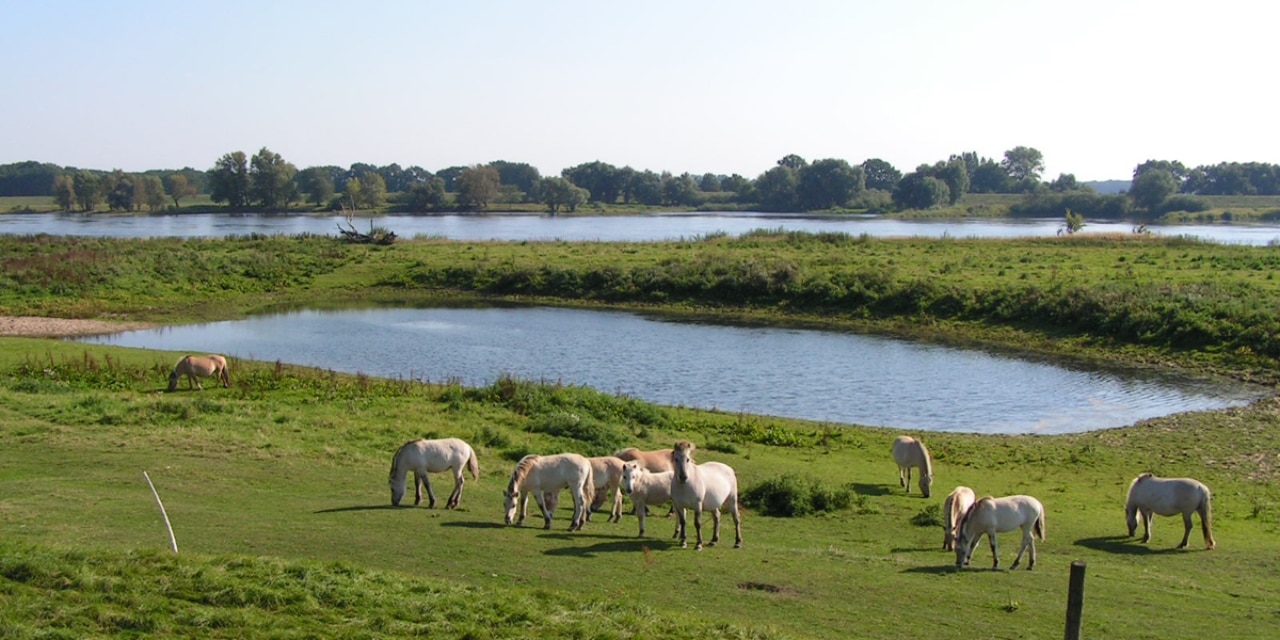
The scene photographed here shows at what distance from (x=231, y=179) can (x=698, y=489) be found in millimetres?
172447

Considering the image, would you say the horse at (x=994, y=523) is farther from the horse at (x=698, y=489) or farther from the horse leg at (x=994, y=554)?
the horse at (x=698, y=489)

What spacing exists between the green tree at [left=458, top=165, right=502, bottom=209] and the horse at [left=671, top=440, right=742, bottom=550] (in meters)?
179

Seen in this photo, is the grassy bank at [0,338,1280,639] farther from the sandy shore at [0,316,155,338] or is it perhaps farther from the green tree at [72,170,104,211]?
the green tree at [72,170,104,211]

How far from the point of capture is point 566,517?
650 inches

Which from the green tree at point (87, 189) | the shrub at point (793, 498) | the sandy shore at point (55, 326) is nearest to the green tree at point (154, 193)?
the green tree at point (87, 189)

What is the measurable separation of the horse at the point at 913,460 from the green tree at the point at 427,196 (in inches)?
6748

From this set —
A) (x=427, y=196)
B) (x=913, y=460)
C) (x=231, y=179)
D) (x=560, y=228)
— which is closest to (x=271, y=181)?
(x=231, y=179)

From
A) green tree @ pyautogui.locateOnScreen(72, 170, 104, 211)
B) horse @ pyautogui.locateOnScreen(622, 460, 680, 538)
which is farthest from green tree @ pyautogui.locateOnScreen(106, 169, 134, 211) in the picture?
horse @ pyautogui.locateOnScreen(622, 460, 680, 538)

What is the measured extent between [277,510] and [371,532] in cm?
213

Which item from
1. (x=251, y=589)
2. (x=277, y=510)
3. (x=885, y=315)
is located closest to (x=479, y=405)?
(x=277, y=510)

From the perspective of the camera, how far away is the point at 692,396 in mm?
33500

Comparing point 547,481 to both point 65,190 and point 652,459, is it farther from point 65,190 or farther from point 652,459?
point 65,190

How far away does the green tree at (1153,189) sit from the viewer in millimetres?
161500

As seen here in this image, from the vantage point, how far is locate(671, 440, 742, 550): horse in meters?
14.2
